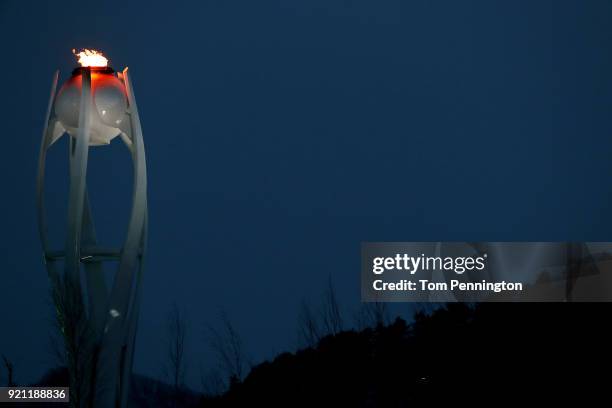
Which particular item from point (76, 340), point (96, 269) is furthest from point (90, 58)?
point (76, 340)

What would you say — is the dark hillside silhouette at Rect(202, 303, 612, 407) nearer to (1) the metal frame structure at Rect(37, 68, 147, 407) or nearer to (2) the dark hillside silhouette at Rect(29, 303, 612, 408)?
(2) the dark hillside silhouette at Rect(29, 303, 612, 408)

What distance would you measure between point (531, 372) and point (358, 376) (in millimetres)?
3944

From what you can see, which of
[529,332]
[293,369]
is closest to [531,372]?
[529,332]

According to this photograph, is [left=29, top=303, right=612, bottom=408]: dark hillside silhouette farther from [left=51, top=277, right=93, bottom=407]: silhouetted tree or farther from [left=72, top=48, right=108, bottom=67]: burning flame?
[left=72, top=48, right=108, bottom=67]: burning flame

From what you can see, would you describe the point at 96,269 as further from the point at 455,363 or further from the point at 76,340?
the point at 455,363

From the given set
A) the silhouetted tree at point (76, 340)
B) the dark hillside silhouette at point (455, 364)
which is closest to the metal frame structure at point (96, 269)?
the silhouetted tree at point (76, 340)

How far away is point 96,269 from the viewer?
1490 centimetres

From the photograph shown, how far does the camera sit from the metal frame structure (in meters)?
14.1

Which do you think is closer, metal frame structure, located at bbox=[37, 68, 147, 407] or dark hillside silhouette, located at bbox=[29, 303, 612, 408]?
metal frame structure, located at bbox=[37, 68, 147, 407]

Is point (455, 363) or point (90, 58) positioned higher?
point (90, 58)

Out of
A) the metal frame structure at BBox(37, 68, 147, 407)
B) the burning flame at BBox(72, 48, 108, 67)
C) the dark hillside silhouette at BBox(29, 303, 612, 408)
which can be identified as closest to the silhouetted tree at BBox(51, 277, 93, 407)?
the metal frame structure at BBox(37, 68, 147, 407)

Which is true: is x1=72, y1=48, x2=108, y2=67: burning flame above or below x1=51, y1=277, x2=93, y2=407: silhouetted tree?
above

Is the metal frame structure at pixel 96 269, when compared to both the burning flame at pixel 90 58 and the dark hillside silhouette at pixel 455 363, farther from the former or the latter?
the dark hillside silhouette at pixel 455 363

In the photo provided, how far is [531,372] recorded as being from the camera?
16.4m
